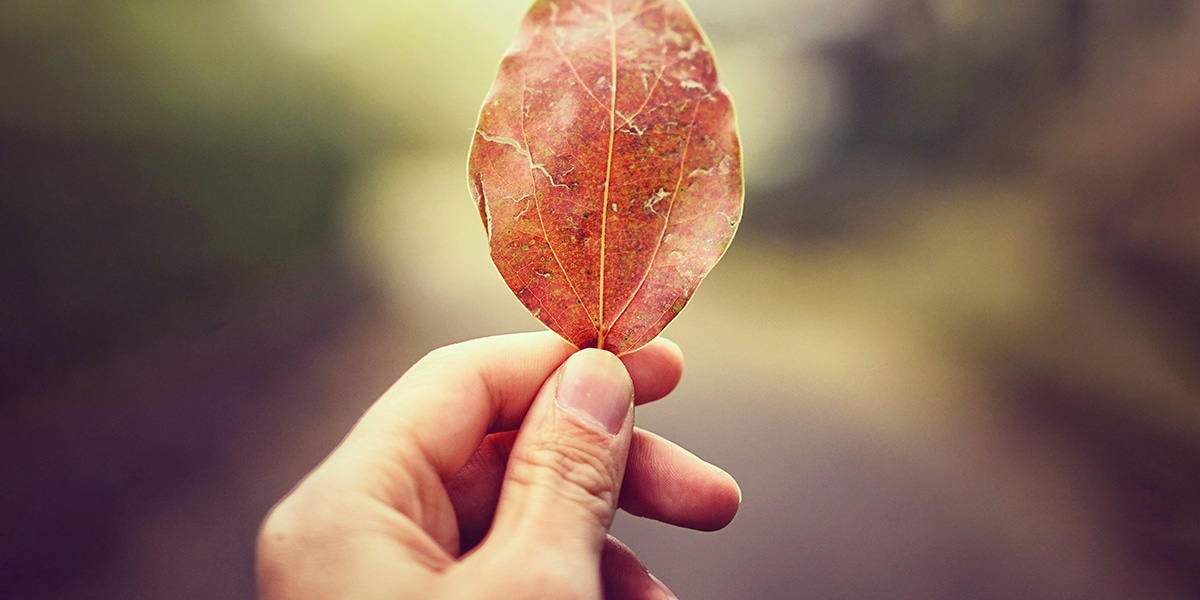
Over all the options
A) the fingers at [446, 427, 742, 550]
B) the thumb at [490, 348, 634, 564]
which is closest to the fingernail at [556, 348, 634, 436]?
the thumb at [490, 348, 634, 564]

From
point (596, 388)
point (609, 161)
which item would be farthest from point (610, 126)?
point (596, 388)

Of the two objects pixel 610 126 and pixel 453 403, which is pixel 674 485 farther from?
pixel 610 126

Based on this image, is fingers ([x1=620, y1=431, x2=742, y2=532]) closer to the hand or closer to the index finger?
the hand

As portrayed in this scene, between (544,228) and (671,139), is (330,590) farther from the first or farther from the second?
(671,139)

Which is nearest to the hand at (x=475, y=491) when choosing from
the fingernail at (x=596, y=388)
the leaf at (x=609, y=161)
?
the fingernail at (x=596, y=388)

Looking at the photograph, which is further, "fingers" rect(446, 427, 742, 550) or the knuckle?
"fingers" rect(446, 427, 742, 550)

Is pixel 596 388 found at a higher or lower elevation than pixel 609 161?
lower

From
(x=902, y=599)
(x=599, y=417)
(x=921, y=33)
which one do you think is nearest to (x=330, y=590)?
(x=599, y=417)
